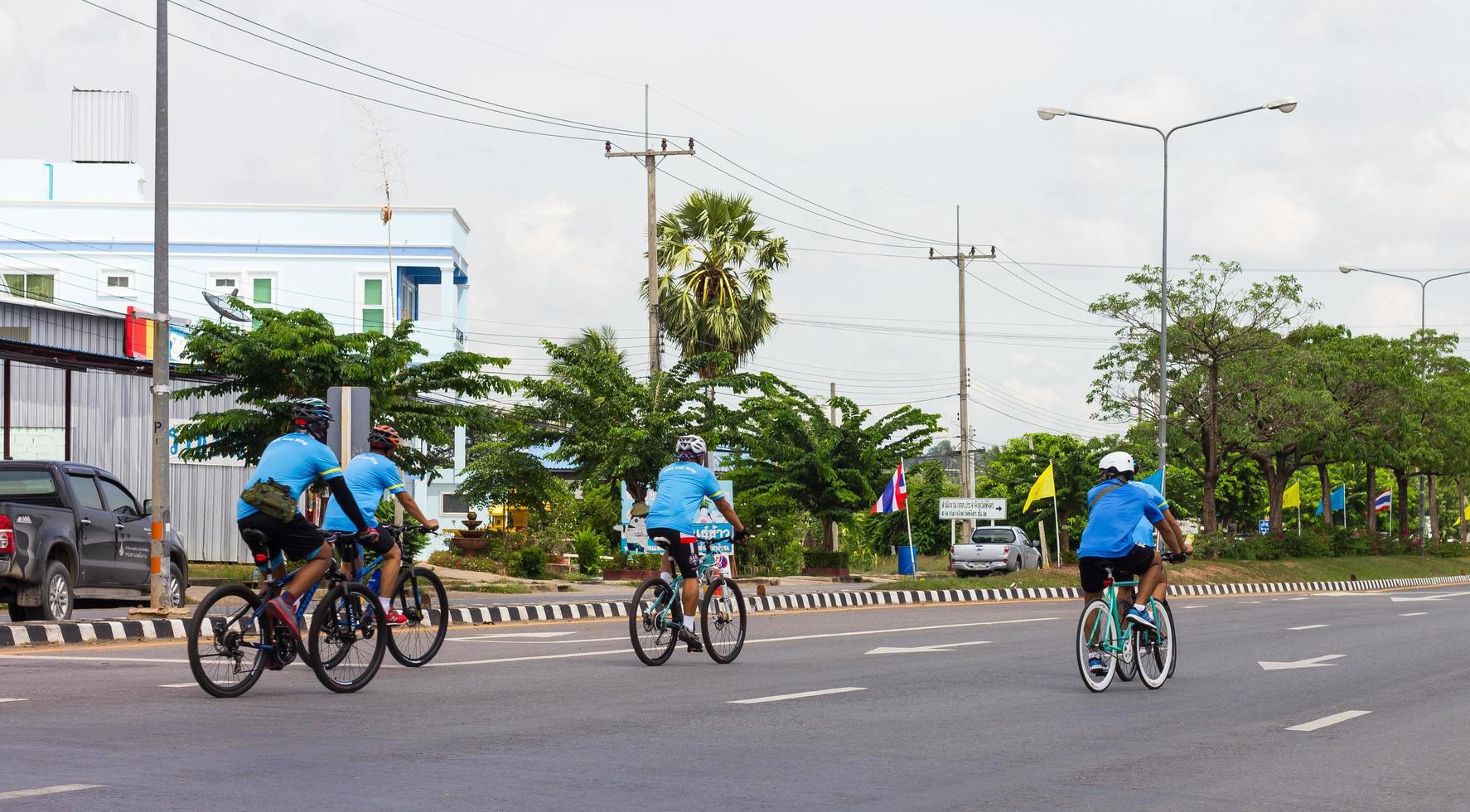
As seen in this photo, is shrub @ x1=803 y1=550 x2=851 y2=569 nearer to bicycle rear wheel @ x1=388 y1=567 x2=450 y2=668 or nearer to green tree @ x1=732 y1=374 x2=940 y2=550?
green tree @ x1=732 y1=374 x2=940 y2=550

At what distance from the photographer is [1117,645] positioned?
37.5 feet

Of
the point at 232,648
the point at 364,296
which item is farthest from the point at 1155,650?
the point at 364,296

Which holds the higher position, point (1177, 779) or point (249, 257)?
point (249, 257)

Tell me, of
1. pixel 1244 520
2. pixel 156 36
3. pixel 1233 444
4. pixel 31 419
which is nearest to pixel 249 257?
pixel 31 419

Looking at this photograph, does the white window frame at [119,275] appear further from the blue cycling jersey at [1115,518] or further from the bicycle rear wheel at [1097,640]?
the bicycle rear wheel at [1097,640]

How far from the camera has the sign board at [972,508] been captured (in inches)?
1729

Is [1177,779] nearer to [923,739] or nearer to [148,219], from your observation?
[923,739]

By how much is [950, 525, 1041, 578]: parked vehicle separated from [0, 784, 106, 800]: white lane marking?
39.3m

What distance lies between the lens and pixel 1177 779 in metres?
7.46

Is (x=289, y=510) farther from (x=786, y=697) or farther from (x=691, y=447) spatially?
(x=691, y=447)

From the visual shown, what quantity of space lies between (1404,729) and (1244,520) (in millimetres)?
91247

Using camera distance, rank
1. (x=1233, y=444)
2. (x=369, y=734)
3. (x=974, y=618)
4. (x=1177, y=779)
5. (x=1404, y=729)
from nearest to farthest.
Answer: (x=1177, y=779) < (x=369, y=734) < (x=1404, y=729) < (x=974, y=618) < (x=1233, y=444)

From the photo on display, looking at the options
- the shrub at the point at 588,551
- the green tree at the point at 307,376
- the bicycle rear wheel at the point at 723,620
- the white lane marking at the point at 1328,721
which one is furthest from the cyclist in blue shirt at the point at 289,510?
the shrub at the point at 588,551

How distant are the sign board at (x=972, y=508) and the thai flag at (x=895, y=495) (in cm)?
352
